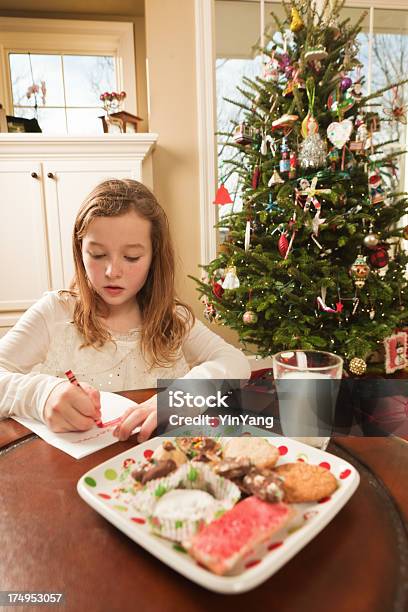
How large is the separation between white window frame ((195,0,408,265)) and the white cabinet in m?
0.37

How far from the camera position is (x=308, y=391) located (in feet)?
2.10

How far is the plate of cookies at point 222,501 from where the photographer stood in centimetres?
35

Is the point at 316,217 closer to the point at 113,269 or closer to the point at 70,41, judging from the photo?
the point at 113,269

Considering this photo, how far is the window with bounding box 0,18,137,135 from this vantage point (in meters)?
2.79

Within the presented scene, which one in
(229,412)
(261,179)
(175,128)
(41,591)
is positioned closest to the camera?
(41,591)

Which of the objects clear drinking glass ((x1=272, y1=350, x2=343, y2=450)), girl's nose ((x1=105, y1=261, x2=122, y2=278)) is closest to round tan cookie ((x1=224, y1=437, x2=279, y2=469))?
clear drinking glass ((x1=272, y1=350, x2=343, y2=450))

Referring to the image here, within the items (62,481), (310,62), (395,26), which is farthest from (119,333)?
(395,26)

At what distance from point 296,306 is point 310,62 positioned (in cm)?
94

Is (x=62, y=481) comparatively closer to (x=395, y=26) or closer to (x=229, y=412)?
(x=229, y=412)

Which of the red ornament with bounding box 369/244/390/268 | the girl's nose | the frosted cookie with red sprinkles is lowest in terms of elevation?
the frosted cookie with red sprinkles

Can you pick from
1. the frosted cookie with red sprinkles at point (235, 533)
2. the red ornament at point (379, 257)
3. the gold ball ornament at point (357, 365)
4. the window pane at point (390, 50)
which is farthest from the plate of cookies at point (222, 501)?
the window pane at point (390, 50)

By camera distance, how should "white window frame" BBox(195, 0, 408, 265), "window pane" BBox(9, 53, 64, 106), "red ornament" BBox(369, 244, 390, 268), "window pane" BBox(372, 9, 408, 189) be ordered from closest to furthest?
"red ornament" BBox(369, 244, 390, 268), "white window frame" BBox(195, 0, 408, 265), "window pane" BBox(372, 9, 408, 189), "window pane" BBox(9, 53, 64, 106)

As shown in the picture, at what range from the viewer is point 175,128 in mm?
2545

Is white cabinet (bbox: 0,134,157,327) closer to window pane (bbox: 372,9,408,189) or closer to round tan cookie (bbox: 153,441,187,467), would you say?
window pane (bbox: 372,9,408,189)
